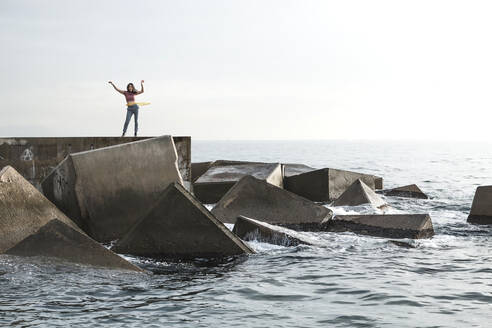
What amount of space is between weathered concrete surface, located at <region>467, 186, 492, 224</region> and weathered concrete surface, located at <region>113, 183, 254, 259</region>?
589cm

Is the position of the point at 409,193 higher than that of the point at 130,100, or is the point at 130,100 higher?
the point at 130,100

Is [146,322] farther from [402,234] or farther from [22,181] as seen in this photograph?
[402,234]

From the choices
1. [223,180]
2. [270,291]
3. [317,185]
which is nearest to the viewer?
[270,291]

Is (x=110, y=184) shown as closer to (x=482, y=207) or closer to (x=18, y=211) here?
(x=18, y=211)

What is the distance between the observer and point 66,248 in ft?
23.2

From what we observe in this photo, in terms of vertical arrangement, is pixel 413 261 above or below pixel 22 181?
below

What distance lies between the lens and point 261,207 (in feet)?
34.6

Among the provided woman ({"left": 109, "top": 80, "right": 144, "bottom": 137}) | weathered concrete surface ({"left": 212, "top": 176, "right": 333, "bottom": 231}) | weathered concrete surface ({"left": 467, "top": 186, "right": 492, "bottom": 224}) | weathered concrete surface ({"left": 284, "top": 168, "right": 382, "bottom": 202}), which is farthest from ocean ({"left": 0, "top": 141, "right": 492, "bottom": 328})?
woman ({"left": 109, "top": 80, "right": 144, "bottom": 137})

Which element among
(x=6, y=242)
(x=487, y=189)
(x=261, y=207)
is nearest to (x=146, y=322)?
(x=6, y=242)

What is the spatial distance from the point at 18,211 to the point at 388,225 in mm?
5356

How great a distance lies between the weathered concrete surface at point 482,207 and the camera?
11.8 metres

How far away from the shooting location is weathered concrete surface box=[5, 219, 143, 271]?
23.0 ft

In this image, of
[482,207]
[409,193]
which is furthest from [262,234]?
[409,193]

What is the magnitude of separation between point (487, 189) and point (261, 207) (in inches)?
169
